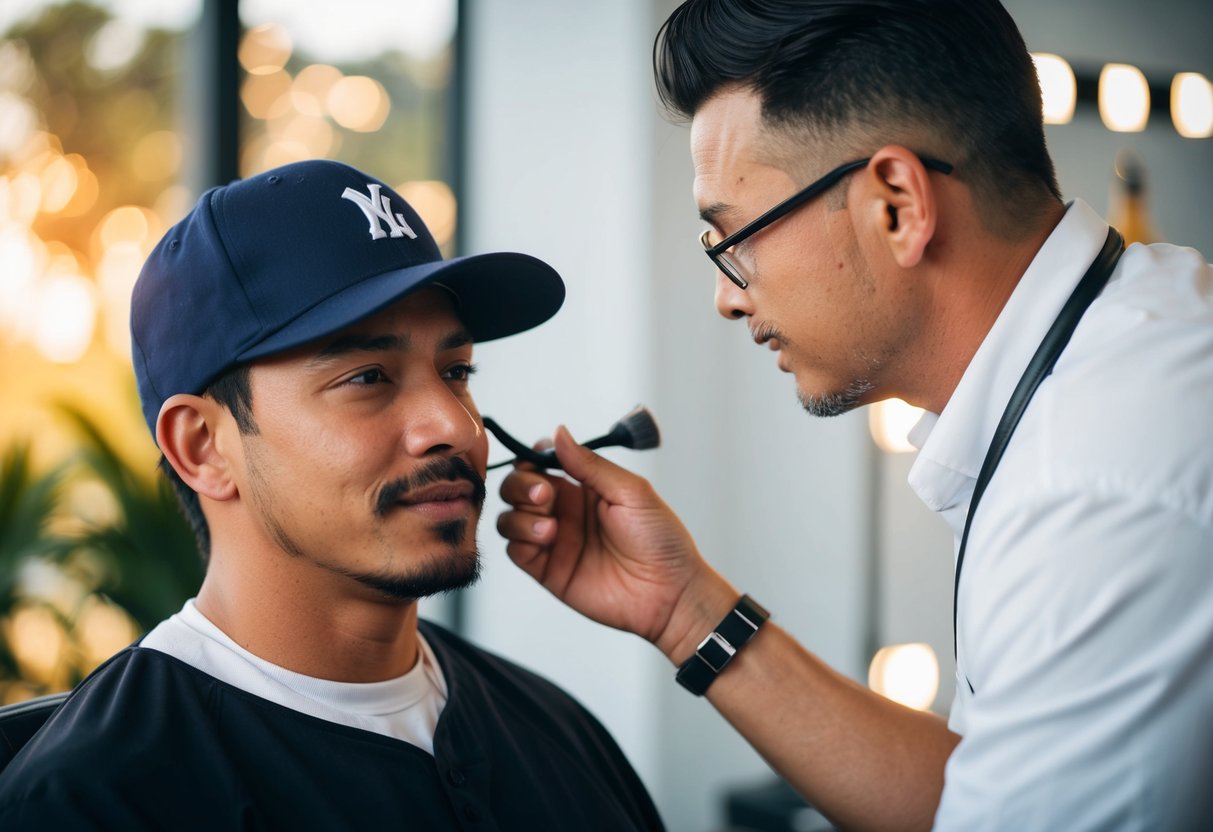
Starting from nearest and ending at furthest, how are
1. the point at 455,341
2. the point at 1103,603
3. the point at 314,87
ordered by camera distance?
the point at 1103,603 → the point at 455,341 → the point at 314,87

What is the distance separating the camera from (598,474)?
5.40 feet

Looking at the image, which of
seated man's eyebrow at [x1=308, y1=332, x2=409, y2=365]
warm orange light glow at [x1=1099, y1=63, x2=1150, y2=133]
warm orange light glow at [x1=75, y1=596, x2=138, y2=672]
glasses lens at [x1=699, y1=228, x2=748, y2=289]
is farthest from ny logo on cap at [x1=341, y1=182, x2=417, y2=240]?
warm orange light glow at [x1=1099, y1=63, x2=1150, y2=133]

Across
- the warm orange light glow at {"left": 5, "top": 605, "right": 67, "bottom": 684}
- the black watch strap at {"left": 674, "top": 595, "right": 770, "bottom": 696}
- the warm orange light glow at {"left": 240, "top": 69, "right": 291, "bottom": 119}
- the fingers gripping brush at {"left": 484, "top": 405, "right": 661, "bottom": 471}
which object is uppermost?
the warm orange light glow at {"left": 240, "top": 69, "right": 291, "bottom": 119}

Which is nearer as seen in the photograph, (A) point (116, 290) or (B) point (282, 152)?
(A) point (116, 290)

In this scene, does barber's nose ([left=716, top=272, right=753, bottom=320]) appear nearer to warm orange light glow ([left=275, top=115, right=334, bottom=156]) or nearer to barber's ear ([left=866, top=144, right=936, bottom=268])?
barber's ear ([left=866, top=144, right=936, bottom=268])

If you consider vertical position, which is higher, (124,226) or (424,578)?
(124,226)

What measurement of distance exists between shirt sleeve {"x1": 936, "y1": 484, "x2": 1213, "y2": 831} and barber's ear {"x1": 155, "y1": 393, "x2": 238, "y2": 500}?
95 centimetres

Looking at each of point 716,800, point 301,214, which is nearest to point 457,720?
point 301,214

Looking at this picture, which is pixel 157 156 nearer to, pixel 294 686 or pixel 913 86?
pixel 294 686

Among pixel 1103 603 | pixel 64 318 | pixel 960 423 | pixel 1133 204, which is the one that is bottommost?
pixel 64 318

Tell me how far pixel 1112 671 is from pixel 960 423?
41 cm

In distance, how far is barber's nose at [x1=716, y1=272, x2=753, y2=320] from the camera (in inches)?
59.9

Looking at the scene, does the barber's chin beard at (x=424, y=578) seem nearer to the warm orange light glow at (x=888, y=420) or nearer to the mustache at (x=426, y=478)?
the mustache at (x=426, y=478)

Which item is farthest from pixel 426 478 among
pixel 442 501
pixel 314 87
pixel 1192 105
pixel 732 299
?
pixel 1192 105
